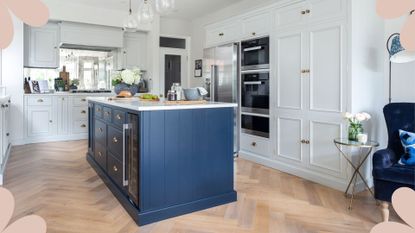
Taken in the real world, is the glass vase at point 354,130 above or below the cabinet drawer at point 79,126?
above

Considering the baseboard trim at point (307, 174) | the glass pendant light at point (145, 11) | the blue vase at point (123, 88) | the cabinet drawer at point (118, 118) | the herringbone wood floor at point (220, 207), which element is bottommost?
the herringbone wood floor at point (220, 207)

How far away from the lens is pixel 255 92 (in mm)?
3932

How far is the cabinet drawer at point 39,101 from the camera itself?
17.3ft

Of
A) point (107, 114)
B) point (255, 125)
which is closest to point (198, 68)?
point (255, 125)

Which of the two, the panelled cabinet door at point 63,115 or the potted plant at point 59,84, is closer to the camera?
Answer: the panelled cabinet door at point 63,115

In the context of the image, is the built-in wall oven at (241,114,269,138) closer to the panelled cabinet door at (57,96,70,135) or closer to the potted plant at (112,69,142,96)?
the potted plant at (112,69,142,96)

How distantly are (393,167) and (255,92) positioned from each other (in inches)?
78.9

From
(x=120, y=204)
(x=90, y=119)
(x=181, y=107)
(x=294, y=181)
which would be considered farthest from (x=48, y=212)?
(x=294, y=181)

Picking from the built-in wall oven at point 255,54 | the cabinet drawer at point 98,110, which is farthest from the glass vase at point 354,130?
the cabinet drawer at point 98,110

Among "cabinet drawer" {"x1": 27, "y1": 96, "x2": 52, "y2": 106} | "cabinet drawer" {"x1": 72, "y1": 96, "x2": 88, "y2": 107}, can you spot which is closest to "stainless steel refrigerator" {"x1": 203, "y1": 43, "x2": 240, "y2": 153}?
"cabinet drawer" {"x1": 72, "y1": 96, "x2": 88, "y2": 107}

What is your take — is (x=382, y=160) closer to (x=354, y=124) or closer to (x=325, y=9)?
(x=354, y=124)

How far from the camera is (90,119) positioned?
3.89 metres

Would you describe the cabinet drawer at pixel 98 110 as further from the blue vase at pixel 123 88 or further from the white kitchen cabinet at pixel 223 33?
the white kitchen cabinet at pixel 223 33

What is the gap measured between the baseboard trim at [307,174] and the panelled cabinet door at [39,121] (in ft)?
12.1
